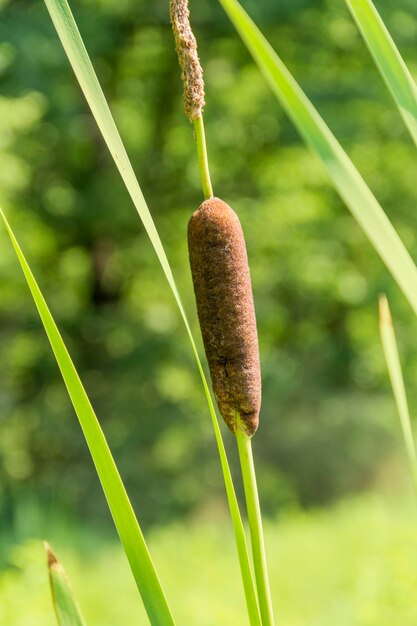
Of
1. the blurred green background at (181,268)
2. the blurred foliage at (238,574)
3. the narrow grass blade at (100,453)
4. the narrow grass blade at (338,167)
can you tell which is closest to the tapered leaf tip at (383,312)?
the narrow grass blade at (338,167)

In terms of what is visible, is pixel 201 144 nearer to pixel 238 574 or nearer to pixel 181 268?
pixel 238 574

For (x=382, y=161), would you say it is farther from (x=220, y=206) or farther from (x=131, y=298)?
(x=220, y=206)

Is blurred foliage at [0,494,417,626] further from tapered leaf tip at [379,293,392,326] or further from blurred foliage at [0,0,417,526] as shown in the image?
tapered leaf tip at [379,293,392,326]

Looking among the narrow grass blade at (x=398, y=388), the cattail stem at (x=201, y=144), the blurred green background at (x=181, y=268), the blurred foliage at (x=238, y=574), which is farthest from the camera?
the blurred green background at (x=181, y=268)

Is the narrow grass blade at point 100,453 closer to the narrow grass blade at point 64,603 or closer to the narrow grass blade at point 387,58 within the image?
the narrow grass blade at point 64,603

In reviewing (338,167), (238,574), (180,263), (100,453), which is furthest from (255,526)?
(180,263)

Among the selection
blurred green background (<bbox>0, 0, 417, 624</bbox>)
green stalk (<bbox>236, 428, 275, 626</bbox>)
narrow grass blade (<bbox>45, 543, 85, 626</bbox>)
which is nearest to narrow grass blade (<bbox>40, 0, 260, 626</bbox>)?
green stalk (<bbox>236, 428, 275, 626</bbox>)

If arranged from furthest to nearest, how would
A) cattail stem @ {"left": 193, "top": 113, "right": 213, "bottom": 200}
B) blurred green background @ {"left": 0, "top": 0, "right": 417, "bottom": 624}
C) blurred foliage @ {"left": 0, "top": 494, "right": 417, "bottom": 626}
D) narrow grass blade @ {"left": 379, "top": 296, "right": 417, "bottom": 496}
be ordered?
blurred green background @ {"left": 0, "top": 0, "right": 417, "bottom": 624} → blurred foliage @ {"left": 0, "top": 494, "right": 417, "bottom": 626} → narrow grass blade @ {"left": 379, "top": 296, "right": 417, "bottom": 496} → cattail stem @ {"left": 193, "top": 113, "right": 213, "bottom": 200}
